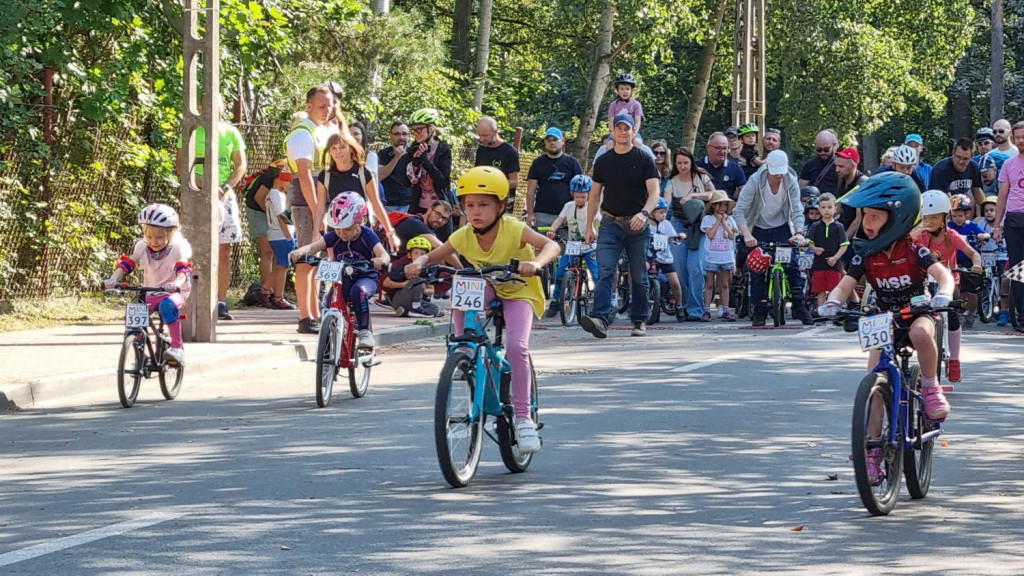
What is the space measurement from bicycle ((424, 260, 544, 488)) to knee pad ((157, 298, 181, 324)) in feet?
12.5

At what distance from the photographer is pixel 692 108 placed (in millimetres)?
49531

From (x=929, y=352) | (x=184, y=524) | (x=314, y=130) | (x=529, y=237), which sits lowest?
(x=184, y=524)

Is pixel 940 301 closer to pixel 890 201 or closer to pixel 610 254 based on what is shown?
pixel 890 201

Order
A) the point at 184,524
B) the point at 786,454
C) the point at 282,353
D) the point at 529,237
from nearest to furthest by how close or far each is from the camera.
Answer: the point at 184,524
the point at 529,237
the point at 786,454
the point at 282,353

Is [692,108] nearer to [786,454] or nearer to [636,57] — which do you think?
[636,57]

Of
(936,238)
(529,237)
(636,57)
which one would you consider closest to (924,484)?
(529,237)

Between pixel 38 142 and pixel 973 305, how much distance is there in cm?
1053

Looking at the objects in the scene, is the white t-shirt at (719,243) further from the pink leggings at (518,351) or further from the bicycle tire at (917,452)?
the bicycle tire at (917,452)

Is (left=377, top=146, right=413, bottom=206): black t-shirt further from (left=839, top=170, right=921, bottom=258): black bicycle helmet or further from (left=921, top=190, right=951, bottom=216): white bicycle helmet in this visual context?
(left=839, top=170, right=921, bottom=258): black bicycle helmet

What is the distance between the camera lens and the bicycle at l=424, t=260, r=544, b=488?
8133mm

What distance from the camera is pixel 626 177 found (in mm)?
16719

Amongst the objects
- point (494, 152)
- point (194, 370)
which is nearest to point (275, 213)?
point (494, 152)

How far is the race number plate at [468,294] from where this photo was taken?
8.45 m

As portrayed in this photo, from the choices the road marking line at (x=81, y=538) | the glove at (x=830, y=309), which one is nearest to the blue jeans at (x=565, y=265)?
the glove at (x=830, y=309)
